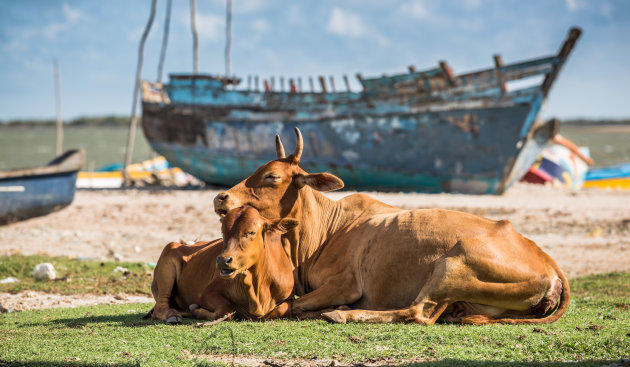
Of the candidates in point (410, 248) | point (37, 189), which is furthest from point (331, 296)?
point (37, 189)

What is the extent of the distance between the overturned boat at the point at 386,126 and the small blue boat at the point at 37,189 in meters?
7.84

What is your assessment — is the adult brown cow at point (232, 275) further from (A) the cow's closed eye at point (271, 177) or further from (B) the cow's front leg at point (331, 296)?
(A) the cow's closed eye at point (271, 177)

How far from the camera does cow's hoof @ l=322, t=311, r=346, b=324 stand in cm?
604

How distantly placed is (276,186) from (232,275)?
146 cm

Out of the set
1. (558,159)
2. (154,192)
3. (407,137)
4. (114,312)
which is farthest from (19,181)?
(558,159)

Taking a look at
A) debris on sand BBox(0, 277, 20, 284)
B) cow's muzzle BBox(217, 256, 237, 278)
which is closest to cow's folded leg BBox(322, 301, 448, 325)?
cow's muzzle BBox(217, 256, 237, 278)

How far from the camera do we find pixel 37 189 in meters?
16.5

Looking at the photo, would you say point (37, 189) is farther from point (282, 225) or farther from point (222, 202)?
point (282, 225)

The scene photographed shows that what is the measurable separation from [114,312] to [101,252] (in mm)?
5800

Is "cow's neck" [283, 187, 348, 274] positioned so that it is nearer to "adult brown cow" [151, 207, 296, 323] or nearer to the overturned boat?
"adult brown cow" [151, 207, 296, 323]

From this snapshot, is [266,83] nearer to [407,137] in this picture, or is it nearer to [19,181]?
[407,137]

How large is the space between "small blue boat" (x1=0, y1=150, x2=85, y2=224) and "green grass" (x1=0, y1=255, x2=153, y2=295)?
4986 millimetres

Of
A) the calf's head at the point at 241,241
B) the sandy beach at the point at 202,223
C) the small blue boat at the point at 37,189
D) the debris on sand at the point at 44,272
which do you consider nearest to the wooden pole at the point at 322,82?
the sandy beach at the point at 202,223

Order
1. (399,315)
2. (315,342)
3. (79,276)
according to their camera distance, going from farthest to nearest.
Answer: (79,276) → (399,315) → (315,342)
